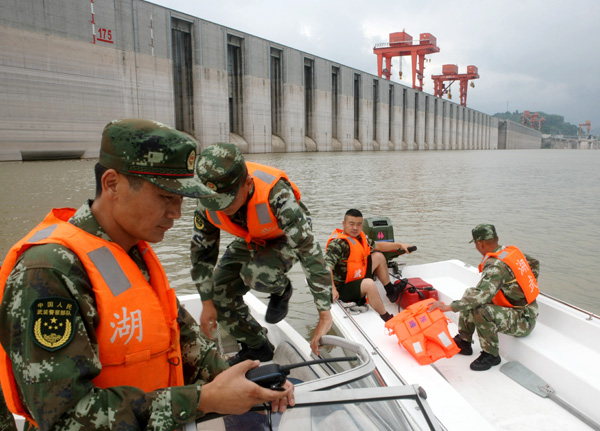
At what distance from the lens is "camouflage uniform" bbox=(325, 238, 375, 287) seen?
429 cm

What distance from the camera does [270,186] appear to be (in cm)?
244

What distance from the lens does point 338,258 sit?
4.30 metres

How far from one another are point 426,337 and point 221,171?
2.04m

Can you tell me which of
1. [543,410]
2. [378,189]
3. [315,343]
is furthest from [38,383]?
[378,189]

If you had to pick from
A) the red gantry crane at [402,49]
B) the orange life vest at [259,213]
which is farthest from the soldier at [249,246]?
the red gantry crane at [402,49]

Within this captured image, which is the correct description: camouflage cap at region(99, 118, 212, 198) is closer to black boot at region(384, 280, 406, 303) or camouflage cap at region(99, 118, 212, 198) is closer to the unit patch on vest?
the unit patch on vest

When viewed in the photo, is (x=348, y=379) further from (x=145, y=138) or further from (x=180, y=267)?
(x=180, y=267)

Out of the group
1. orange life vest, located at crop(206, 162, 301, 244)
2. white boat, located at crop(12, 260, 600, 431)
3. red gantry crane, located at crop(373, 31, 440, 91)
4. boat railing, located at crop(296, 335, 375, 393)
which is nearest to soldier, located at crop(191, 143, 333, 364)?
orange life vest, located at crop(206, 162, 301, 244)

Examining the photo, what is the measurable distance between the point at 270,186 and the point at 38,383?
1.66 metres

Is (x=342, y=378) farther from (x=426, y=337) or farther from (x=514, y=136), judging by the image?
(x=514, y=136)

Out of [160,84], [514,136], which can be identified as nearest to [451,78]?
[514,136]

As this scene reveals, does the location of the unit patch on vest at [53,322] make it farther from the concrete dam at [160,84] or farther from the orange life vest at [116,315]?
the concrete dam at [160,84]

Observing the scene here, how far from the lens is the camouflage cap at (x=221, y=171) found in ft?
7.00

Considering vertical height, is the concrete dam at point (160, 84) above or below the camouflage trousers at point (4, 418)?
above
